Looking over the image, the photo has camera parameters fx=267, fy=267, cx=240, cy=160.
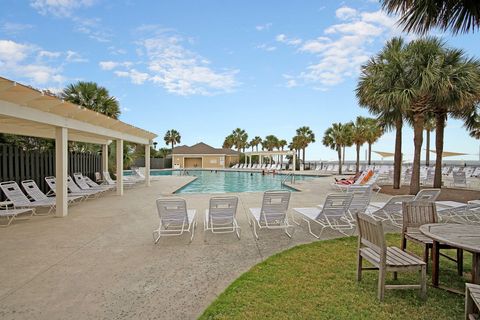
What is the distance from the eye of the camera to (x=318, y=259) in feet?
14.5

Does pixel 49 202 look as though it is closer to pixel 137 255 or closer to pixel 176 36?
pixel 137 255

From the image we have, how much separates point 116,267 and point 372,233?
3.69m

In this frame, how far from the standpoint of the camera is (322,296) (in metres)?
3.15

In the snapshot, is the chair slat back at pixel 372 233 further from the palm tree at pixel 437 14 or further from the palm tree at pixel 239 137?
the palm tree at pixel 239 137

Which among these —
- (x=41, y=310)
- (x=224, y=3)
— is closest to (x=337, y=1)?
(x=224, y=3)

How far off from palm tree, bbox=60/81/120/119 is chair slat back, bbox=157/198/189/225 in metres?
13.5

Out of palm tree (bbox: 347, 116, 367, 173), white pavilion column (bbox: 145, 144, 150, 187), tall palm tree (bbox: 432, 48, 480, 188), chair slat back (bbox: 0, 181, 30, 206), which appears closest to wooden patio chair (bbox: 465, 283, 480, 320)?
chair slat back (bbox: 0, 181, 30, 206)

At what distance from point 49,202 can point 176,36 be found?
12268 millimetres

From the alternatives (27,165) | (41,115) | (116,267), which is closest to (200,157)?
A: (27,165)

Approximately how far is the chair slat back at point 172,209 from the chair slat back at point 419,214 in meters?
3.89

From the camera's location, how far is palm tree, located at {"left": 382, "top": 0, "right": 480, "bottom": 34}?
4.20 meters

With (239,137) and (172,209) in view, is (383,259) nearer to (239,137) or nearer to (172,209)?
(172,209)

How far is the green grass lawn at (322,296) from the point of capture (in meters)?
2.79

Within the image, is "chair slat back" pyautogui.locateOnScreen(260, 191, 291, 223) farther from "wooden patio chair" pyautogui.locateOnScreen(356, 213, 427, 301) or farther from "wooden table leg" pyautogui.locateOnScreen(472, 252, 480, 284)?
"wooden table leg" pyautogui.locateOnScreen(472, 252, 480, 284)
